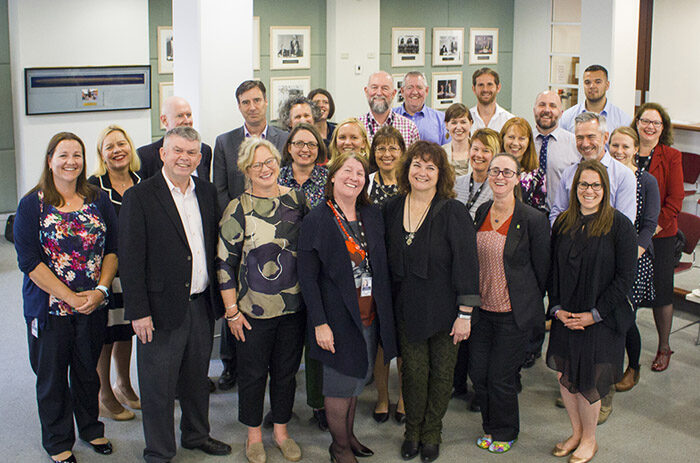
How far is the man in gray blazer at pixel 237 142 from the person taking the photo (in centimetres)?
473

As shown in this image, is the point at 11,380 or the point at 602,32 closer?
the point at 11,380

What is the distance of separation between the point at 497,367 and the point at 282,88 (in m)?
6.30

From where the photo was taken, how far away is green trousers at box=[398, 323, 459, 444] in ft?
12.8

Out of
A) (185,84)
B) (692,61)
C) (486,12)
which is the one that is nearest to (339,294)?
(185,84)

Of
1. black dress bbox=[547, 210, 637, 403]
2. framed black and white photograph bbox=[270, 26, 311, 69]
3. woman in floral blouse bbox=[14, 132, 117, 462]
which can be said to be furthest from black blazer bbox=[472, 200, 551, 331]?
framed black and white photograph bbox=[270, 26, 311, 69]

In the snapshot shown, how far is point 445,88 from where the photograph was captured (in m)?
11.1

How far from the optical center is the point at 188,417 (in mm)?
4066

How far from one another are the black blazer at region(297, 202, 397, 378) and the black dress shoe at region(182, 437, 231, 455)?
29.8 inches

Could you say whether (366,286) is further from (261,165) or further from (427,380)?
(261,165)

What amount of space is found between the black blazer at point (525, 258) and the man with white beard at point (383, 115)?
181 cm

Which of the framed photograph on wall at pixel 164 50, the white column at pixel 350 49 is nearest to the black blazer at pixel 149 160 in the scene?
the framed photograph on wall at pixel 164 50

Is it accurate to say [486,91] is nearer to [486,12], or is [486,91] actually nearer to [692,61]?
[692,61]

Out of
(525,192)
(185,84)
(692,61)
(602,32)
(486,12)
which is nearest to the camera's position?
(525,192)

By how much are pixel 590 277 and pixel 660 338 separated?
66.8 inches
